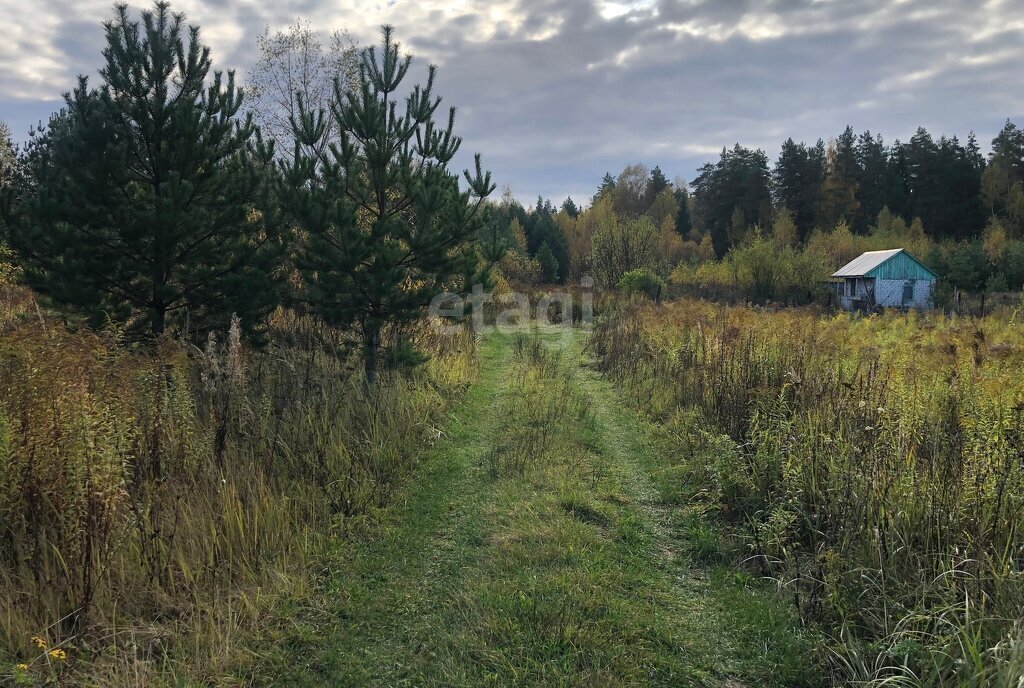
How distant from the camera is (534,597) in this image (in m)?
3.62

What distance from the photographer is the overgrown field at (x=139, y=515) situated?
299 centimetres

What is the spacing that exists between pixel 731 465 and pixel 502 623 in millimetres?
2931

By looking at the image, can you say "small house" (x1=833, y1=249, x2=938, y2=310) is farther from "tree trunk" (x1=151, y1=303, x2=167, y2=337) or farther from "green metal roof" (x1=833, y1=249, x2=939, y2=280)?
"tree trunk" (x1=151, y1=303, x2=167, y2=337)

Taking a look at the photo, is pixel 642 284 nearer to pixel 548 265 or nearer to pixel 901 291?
pixel 901 291

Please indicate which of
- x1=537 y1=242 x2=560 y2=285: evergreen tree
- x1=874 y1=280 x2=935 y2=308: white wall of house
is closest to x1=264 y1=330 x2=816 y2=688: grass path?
x1=874 y1=280 x2=935 y2=308: white wall of house

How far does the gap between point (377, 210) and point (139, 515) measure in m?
5.39

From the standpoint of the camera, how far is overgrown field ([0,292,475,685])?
2.99m

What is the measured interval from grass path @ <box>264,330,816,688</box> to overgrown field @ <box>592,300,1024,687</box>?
35 centimetres

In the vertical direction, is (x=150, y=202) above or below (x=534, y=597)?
above

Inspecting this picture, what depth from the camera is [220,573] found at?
362cm

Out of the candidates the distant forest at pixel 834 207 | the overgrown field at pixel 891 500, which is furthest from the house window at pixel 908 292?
the overgrown field at pixel 891 500

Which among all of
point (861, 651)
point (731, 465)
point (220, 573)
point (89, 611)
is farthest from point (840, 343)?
point (89, 611)

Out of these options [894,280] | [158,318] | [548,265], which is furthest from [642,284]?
[158,318]

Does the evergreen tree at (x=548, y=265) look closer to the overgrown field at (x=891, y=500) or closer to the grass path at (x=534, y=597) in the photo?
the overgrown field at (x=891, y=500)
